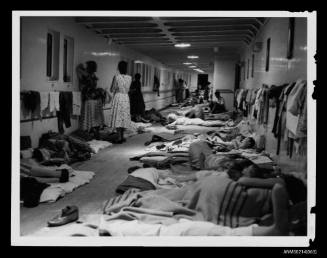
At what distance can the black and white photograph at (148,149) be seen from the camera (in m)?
2.71

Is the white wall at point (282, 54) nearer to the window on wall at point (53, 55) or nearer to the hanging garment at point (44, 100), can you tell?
the hanging garment at point (44, 100)

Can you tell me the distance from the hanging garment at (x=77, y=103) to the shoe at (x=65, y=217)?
415 centimetres

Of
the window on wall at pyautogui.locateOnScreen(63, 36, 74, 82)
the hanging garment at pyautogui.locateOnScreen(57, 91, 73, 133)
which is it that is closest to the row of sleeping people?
the hanging garment at pyautogui.locateOnScreen(57, 91, 73, 133)

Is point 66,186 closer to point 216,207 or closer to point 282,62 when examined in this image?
point 216,207

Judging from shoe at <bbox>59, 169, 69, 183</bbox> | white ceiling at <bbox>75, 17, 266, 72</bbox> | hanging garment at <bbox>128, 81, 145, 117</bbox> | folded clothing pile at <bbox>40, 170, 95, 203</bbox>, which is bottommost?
folded clothing pile at <bbox>40, 170, 95, 203</bbox>

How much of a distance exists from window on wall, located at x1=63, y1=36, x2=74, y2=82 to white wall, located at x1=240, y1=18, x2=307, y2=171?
3502 millimetres

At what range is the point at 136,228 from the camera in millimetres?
3029

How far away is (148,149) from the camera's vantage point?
7.02 metres

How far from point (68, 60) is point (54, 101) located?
1.46 m

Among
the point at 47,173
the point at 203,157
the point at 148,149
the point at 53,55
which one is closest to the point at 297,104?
the point at 203,157

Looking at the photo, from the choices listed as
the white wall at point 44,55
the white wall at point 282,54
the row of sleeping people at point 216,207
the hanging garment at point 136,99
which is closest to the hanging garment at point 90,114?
the white wall at point 44,55

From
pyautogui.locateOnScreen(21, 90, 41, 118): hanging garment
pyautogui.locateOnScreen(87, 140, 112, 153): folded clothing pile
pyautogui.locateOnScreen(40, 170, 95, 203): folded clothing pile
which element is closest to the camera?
pyautogui.locateOnScreen(40, 170, 95, 203): folded clothing pile

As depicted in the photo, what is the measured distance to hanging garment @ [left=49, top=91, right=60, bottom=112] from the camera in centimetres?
637

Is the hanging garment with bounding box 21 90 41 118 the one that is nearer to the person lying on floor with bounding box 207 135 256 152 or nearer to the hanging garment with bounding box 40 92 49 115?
the hanging garment with bounding box 40 92 49 115
